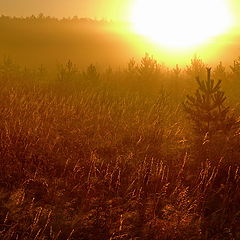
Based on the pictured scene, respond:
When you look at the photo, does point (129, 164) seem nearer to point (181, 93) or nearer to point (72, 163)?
point (72, 163)

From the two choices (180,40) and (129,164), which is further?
(180,40)

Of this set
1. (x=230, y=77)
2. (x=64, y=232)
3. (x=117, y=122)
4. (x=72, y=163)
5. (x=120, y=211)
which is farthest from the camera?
(x=230, y=77)

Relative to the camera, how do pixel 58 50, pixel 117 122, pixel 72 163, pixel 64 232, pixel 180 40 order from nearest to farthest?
pixel 64 232, pixel 72 163, pixel 117 122, pixel 58 50, pixel 180 40

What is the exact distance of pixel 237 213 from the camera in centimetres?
541

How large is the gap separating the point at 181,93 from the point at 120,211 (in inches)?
500

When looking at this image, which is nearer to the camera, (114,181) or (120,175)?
(114,181)

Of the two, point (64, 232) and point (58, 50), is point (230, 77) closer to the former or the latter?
point (64, 232)

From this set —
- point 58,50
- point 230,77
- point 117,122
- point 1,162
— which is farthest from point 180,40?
point 1,162

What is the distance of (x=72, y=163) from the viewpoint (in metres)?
6.78

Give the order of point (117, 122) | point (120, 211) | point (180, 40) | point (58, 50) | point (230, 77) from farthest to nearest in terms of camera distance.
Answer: point (180, 40), point (58, 50), point (230, 77), point (117, 122), point (120, 211)

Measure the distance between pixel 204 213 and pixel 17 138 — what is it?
3571 mm

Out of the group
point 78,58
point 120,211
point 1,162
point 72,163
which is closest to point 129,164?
point 72,163

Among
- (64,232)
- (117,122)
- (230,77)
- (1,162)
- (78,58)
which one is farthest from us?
(78,58)

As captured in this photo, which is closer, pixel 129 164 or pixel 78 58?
pixel 129 164
